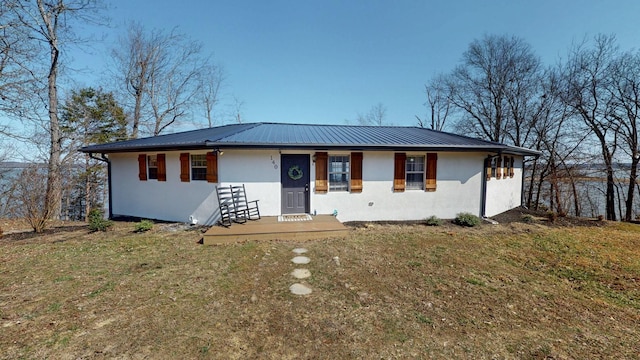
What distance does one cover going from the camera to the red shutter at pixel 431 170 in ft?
28.2

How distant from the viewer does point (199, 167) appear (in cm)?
786

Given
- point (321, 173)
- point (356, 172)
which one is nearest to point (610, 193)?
point (356, 172)

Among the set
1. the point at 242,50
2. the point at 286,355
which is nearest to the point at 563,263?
the point at 286,355

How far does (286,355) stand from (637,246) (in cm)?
952

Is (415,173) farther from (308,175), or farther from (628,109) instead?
(628,109)

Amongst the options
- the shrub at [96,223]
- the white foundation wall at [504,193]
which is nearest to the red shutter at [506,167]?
the white foundation wall at [504,193]

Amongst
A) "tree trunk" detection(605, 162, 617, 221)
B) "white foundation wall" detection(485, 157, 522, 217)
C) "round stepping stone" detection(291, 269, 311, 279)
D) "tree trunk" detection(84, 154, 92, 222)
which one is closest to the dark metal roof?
"white foundation wall" detection(485, 157, 522, 217)

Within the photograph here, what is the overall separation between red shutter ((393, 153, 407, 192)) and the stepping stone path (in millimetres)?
4225

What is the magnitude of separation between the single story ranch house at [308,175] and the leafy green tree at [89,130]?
6.58m

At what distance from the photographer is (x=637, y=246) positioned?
6.62m

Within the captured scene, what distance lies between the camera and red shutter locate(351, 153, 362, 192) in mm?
8125

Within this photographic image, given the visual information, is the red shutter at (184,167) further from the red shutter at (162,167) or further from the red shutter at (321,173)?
the red shutter at (321,173)

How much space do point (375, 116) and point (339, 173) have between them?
20862mm

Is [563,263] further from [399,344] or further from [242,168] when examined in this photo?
[242,168]
